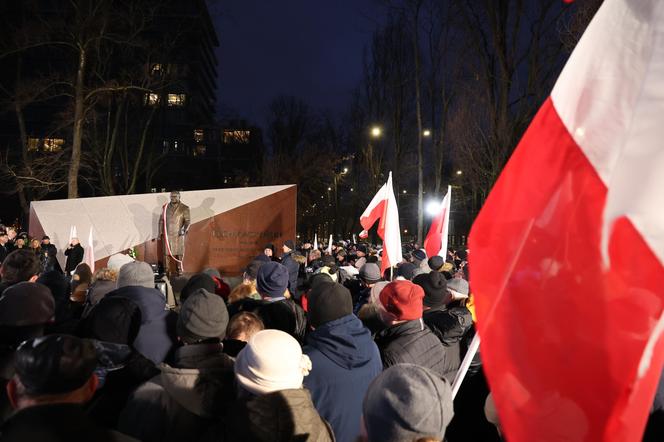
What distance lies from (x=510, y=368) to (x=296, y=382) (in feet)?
3.11

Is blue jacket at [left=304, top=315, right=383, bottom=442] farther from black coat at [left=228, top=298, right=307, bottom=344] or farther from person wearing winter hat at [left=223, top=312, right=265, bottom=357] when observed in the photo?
black coat at [left=228, top=298, right=307, bottom=344]

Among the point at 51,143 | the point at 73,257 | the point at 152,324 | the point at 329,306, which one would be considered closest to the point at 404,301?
the point at 329,306

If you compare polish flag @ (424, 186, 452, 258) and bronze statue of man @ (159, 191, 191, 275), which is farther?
bronze statue of man @ (159, 191, 191, 275)

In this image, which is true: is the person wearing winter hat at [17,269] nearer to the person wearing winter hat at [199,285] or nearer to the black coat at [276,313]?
the person wearing winter hat at [199,285]

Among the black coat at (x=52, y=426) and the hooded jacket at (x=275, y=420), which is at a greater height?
the black coat at (x=52, y=426)

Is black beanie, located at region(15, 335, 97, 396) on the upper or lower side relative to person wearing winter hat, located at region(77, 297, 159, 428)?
upper

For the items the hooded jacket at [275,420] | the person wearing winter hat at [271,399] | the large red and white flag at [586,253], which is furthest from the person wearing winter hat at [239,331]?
the large red and white flag at [586,253]

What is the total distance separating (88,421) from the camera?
183cm

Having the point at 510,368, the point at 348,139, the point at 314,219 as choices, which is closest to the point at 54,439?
the point at 510,368

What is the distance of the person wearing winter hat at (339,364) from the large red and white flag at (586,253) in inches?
53.1

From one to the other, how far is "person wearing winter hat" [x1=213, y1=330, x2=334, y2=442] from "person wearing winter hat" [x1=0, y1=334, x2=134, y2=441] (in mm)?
483

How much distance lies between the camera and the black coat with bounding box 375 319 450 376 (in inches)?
142

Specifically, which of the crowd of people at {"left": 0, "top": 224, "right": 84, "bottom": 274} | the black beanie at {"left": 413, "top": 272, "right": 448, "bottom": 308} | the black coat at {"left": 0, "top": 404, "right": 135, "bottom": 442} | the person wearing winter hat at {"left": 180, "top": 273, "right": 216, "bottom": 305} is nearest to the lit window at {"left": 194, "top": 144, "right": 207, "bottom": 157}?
the crowd of people at {"left": 0, "top": 224, "right": 84, "bottom": 274}

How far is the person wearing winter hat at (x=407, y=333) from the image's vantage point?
362 cm
